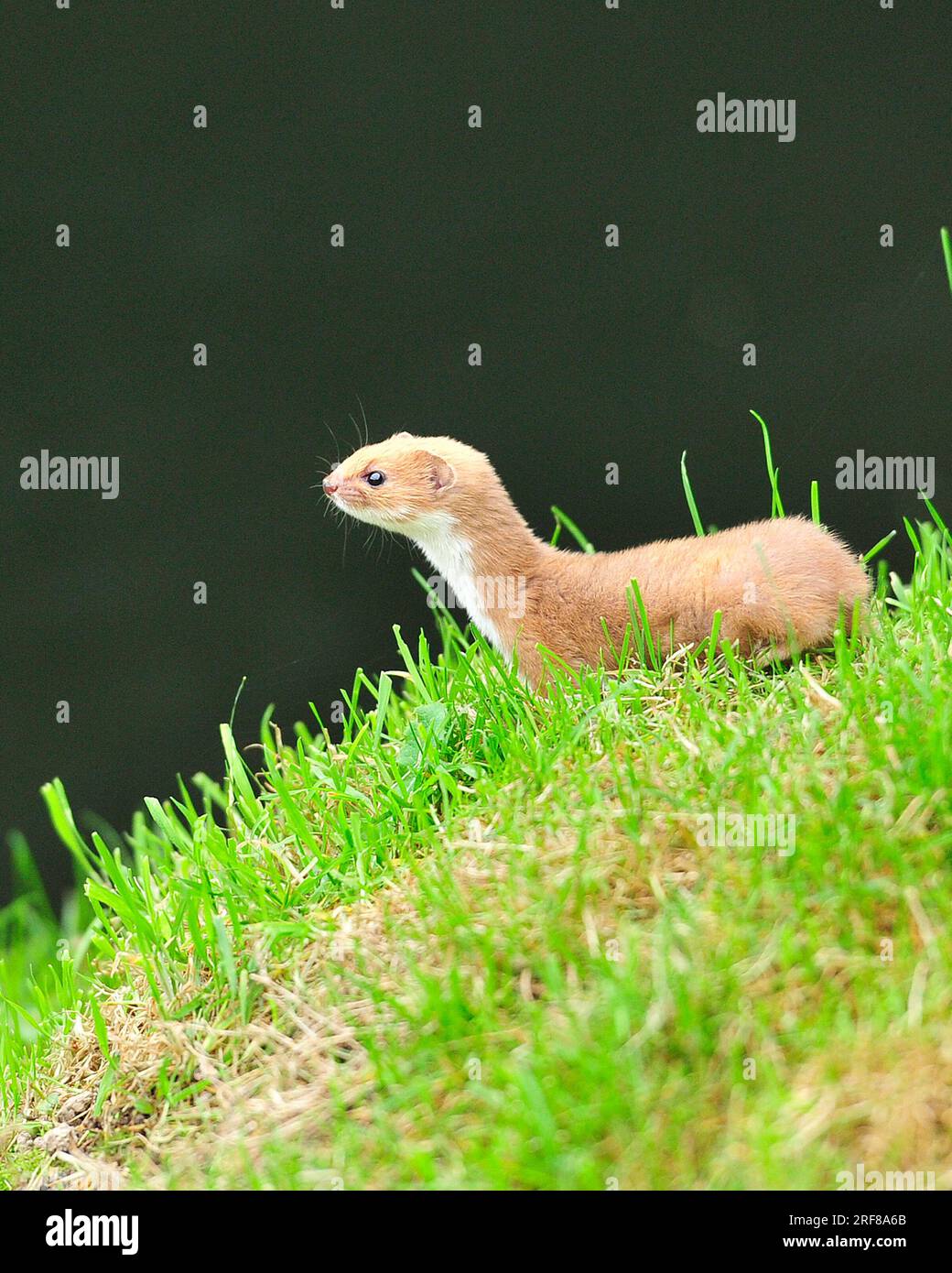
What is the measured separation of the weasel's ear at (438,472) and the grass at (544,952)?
0.71m

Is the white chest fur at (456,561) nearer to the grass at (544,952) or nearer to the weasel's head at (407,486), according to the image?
the weasel's head at (407,486)

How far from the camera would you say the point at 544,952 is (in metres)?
2.52

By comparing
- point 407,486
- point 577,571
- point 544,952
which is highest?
point 407,486

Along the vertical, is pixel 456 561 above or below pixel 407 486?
below

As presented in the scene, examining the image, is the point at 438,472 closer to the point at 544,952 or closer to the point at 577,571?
→ the point at 577,571

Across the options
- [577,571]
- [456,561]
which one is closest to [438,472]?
[456,561]

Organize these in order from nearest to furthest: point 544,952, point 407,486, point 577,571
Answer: point 544,952 → point 577,571 → point 407,486

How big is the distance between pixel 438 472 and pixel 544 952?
6.68 ft

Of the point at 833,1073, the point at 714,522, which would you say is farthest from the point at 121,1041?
the point at 714,522

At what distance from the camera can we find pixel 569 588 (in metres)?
3.90

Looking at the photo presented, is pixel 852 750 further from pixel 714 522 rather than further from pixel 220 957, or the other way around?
pixel 714 522

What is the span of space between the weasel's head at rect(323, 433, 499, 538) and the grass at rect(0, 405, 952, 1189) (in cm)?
61

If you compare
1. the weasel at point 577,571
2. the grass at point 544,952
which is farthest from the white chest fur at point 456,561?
the grass at point 544,952
